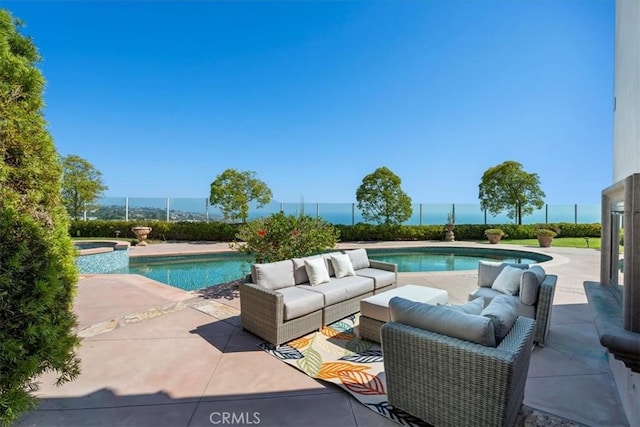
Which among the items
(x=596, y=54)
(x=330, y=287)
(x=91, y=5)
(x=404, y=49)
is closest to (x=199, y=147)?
(x=91, y=5)

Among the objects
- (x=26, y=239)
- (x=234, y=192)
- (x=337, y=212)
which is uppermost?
(x=234, y=192)

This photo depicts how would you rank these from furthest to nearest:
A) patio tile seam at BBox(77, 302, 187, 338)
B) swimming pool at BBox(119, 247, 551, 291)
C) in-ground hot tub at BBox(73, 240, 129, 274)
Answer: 1. in-ground hot tub at BBox(73, 240, 129, 274)
2. swimming pool at BBox(119, 247, 551, 291)
3. patio tile seam at BBox(77, 302, 187, 338)

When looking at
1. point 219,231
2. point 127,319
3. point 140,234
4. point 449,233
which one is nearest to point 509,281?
point 127,319

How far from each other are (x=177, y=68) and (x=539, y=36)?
31.0 feet

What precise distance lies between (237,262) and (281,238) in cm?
483

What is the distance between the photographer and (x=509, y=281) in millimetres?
3484

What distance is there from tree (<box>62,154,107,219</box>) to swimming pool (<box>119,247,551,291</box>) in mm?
7518

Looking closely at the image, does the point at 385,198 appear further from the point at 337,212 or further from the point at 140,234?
the point at 140,234

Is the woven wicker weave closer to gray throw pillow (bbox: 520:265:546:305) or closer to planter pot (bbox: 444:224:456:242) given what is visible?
gray throw pillow (bbox: 520:265:546:305)

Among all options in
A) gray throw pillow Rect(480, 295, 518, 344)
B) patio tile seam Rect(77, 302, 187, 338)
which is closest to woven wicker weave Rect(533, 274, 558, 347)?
gray throw pillow Rect(480, 295, 518, 344)

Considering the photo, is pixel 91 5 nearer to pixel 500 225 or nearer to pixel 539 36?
pixel 539 36

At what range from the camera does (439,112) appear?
398 inches
